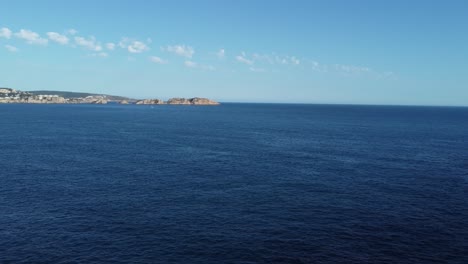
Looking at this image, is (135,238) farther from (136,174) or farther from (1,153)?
(1,153)

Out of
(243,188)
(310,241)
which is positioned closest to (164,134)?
(243,188)

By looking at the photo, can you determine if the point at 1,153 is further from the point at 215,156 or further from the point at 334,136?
the point at 334,136

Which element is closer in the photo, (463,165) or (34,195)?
(34,195)

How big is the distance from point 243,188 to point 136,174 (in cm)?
3012

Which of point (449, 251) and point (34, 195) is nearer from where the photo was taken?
point (449, 251)

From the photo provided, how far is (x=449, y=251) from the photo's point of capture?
54906mm

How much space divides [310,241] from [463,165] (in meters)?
77.9

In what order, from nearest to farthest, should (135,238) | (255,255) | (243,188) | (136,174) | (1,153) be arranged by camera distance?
1. (255,255)
2. (135,238)
3. (243,188)
4. (136,174)
5. (1,153)

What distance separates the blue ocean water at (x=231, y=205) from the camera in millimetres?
54219

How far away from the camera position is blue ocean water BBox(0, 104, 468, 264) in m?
54.2

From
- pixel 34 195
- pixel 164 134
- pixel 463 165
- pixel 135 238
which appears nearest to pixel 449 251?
pixel 135 238

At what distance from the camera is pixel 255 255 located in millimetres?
52969

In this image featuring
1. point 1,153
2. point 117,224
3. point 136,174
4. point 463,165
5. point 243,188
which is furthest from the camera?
point 1,153

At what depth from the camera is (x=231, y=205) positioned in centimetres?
7294
